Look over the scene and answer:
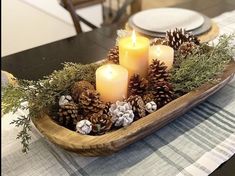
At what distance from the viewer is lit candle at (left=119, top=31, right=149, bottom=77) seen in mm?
625

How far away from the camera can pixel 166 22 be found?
101cm

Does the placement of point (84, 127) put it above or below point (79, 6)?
above

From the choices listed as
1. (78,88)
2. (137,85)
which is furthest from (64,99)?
(137,85)

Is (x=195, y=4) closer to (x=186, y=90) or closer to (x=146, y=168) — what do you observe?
(x=186, y=90)

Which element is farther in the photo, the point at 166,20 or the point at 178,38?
the point at 166,20

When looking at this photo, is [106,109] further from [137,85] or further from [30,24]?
[30,24]

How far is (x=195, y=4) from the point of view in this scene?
1.34 metres

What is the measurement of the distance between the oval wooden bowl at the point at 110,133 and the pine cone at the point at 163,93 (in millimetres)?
16

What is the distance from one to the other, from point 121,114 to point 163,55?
194 millimetres

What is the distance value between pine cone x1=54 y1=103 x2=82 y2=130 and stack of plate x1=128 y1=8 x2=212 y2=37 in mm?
468

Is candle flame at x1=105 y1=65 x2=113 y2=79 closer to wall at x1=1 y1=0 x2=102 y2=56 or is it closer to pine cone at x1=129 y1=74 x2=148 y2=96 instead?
pine cone at x1=129 y1=74 x2=148 y2=96

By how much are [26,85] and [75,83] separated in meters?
0.09

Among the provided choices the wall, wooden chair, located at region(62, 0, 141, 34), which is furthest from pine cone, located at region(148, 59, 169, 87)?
the wall

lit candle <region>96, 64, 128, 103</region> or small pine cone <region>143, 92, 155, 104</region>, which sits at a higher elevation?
lit candle <region>96, 64, 128, 103</region>
